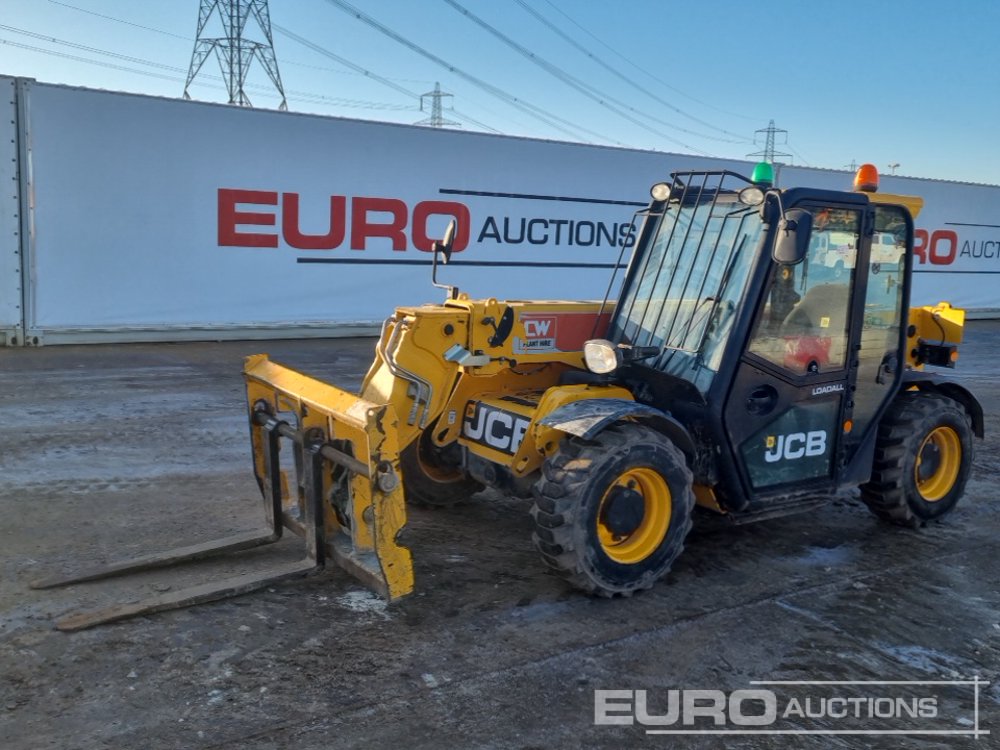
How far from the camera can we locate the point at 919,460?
17.4ft

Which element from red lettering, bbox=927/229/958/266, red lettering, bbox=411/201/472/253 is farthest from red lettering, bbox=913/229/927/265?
red lettering, bbox=411/201/472/253

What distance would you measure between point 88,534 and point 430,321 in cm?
227

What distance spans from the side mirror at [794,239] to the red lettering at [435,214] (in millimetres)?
9307

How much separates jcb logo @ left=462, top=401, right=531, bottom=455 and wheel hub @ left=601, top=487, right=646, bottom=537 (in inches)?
22.3

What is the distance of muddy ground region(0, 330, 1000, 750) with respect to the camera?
10.2ft

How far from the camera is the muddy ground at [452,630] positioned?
10.2 feet

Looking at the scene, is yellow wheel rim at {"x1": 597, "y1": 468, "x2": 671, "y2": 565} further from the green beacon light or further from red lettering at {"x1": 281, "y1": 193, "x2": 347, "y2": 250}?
red lettering at {"x1": 281, "y1": 193, "x2": 347, "y2": 250}

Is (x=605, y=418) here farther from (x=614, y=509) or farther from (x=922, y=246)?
(x=922, y=246)

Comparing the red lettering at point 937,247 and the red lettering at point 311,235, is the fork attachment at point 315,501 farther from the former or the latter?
the red lettering at point 937,247

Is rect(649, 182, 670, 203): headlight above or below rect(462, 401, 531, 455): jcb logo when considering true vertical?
above

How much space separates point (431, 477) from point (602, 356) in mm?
1535

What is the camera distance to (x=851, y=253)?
15.5 ft

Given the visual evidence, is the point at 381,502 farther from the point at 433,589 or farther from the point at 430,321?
the point at 430,321

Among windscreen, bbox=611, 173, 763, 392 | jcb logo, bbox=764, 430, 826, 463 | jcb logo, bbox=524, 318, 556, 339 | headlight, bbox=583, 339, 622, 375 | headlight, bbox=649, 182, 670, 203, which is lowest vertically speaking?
jcb logo, bbox=764, 430, 826, 463
